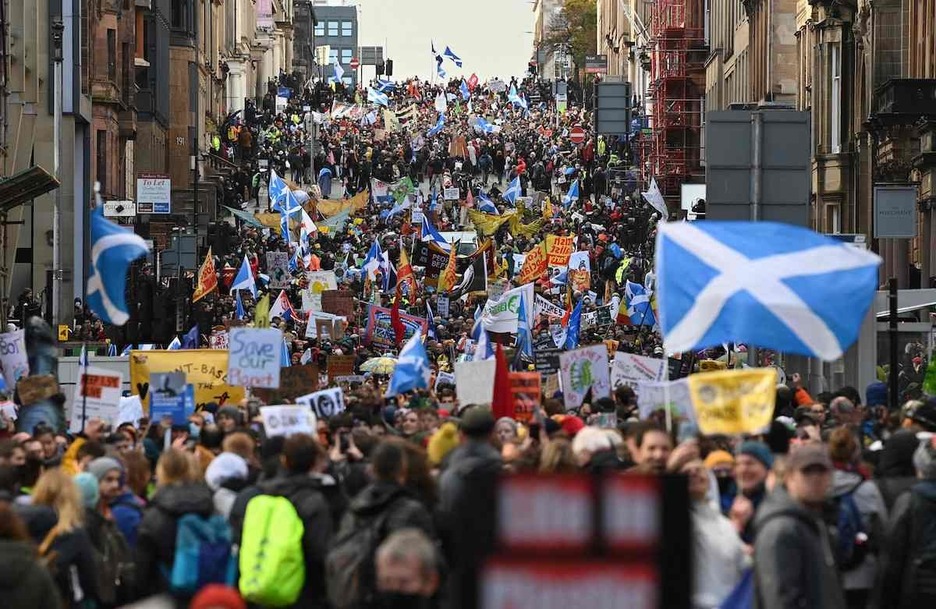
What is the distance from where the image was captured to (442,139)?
9138cm

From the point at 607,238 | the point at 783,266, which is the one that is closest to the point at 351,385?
the point at 783,266

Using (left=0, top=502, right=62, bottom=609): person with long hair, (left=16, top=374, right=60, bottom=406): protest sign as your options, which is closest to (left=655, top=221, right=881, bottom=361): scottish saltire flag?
(left=0, top=502, right=62, bottom=609): person with long hair

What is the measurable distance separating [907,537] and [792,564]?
1602mm

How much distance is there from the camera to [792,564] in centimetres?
902

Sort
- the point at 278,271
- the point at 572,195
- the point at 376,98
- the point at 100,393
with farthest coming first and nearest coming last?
the point at 376,98
the point at 572,195
the point at 278,271
the point at 100,393

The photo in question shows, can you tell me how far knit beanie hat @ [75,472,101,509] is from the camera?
447 inches

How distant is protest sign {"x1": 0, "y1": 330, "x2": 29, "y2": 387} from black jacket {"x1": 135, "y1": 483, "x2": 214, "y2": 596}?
44.5 feet

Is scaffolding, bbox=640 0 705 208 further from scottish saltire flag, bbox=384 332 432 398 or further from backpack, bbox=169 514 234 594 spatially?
backpack, bbox=169 514 234 594

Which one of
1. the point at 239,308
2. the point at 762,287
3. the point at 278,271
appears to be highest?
the point at 278,271

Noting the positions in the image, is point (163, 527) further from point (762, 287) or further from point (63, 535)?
→ point (762, 287)

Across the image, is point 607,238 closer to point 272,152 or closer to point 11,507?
point 272,152

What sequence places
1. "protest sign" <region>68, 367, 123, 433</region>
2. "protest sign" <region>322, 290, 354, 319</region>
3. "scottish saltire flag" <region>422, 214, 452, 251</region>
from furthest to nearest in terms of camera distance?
"scottish saltire flag" <region>422, 214, 452, 251</region> < "protest sign" <region>322, 290, 354, 319</region> < "protest sign" <region>68, 367, 123, 433</region>

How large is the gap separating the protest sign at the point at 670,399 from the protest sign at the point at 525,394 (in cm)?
103

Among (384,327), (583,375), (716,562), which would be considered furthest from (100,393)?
(384,327)
